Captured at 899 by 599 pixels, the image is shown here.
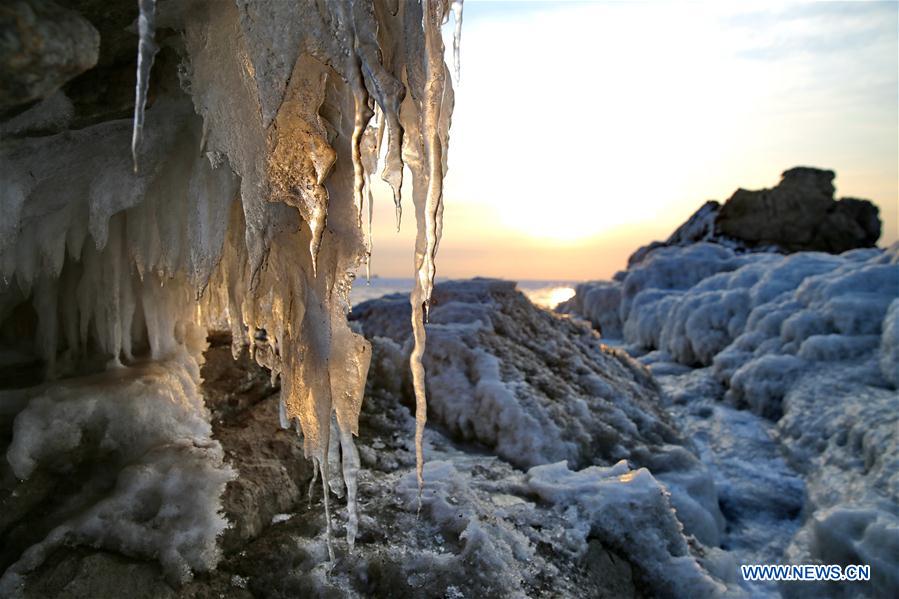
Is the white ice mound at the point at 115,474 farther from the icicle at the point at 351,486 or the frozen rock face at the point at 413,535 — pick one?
the icicle at the point at 351,486

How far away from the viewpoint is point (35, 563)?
256 cm

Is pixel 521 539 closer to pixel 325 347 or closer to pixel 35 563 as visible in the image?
pixel 325 347

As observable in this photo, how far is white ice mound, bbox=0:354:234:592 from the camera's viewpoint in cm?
272

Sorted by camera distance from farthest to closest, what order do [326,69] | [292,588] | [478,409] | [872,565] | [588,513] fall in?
1. [478,409]
2. [872,565]
3. [588,513]
4. [292,588]
5. [326,69]

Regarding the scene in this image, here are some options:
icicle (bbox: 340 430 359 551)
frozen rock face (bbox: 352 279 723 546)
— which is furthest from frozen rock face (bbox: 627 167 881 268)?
icicle (bbox: 340 430 359 551)

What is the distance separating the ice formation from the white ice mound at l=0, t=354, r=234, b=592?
0.26ft

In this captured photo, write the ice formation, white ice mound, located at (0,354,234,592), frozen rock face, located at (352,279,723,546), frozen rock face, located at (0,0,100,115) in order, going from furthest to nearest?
frozen rock face, located at (352,279,723,546)
white ice mound, located at (0,354,234,592)
the ice formation
frozen rock face, located at (0,0,100,115)

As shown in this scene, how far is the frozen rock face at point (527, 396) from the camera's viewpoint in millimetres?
5266

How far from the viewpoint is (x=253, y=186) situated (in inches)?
95.3

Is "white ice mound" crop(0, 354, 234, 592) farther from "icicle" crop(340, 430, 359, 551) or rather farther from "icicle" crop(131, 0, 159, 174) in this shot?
"icicle" crop(131, 0, 159, 174)

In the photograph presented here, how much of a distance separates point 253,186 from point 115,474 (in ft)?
6.20

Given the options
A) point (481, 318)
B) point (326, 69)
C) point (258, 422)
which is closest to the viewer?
point (326, 69)

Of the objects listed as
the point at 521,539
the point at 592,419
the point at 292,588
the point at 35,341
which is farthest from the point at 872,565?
the point at 35,341

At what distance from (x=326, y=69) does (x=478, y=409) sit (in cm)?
392
